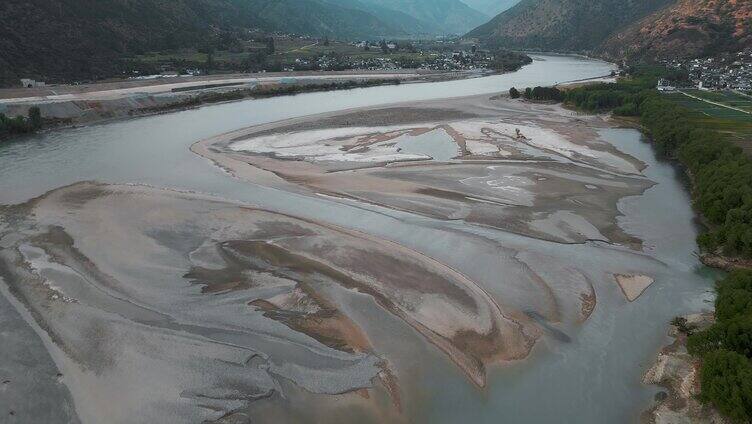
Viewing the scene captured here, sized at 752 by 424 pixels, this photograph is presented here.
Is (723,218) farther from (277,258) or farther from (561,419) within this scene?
(277,258)

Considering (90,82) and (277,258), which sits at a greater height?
(90,82)

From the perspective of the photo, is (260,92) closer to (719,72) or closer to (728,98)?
(728,98)

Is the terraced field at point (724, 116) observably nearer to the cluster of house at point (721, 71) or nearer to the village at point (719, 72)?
the village at point (719, 72)

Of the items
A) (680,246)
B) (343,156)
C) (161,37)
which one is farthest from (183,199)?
(161,37)

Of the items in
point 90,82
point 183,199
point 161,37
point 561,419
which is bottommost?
point 561,419

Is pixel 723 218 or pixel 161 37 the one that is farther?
pixel 161 37

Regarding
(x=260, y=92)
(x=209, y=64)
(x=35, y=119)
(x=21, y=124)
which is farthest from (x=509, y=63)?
(x=21, y=124)

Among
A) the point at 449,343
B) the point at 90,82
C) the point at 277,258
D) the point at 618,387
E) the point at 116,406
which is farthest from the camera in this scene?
the point at 90,82

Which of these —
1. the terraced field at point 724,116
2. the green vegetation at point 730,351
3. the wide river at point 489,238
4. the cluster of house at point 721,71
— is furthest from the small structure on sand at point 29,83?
the cluster of house at point 721,71
